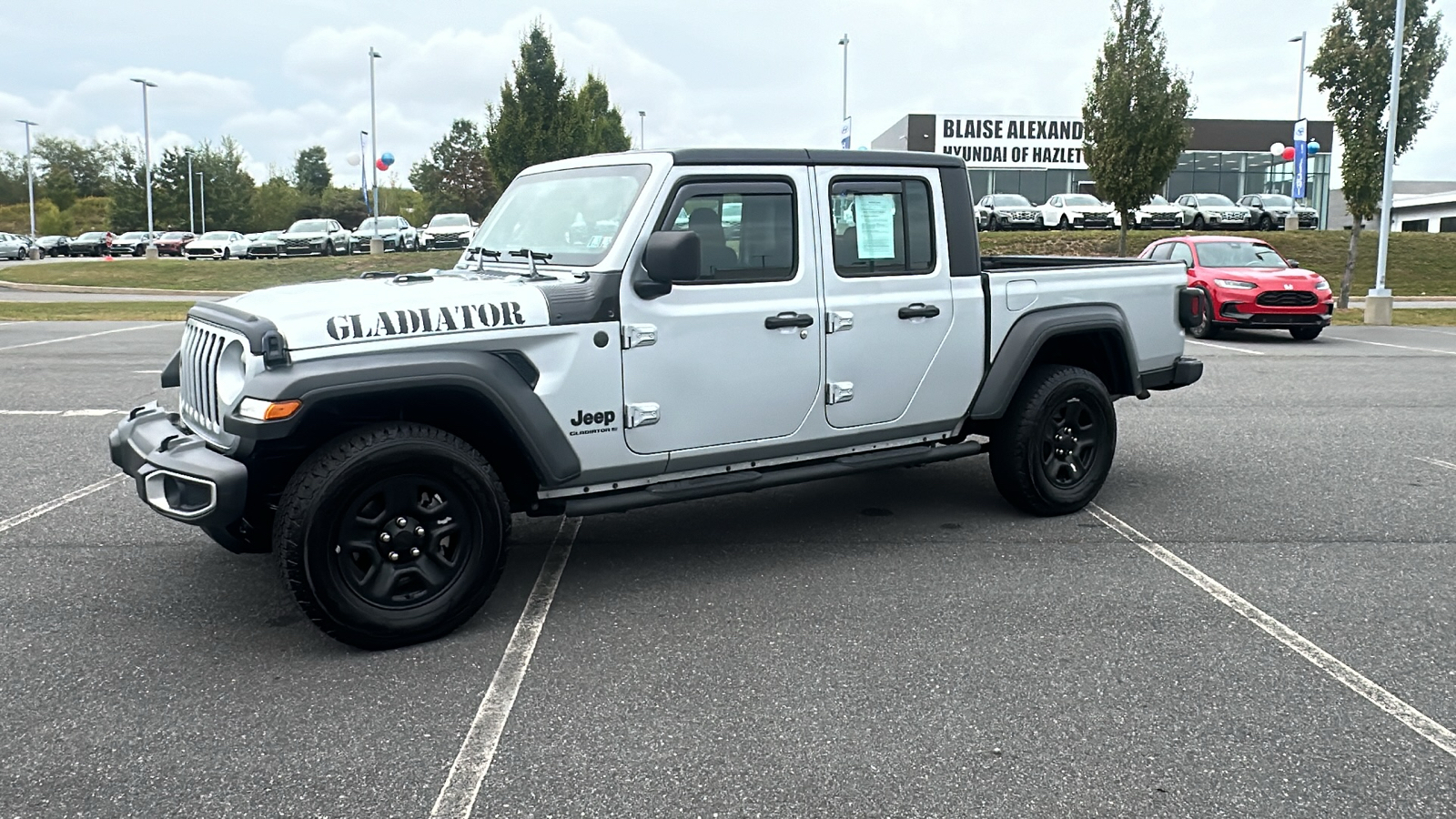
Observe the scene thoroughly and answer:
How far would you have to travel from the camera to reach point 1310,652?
442 centimetres

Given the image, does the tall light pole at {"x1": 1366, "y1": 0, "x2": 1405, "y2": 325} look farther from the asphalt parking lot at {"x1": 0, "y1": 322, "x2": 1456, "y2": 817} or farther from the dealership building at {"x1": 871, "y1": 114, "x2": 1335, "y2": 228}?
the dealership building at {"x1": 871, "y1": 114, "x2": 1335, "y2": 228}

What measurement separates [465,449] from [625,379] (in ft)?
2.45

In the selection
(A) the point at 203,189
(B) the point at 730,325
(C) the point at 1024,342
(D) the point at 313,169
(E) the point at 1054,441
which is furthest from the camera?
(D) the point at 313,169

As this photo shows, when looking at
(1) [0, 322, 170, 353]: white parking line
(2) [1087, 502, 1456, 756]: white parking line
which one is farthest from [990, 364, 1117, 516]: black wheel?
(1) [0, 322, 170, 353]: white parking line

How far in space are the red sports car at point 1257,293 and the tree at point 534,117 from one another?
24463 mm

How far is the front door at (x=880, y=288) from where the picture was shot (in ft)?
18.0

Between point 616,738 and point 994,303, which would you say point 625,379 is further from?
point 994,303

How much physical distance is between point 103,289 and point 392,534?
31.5 metres

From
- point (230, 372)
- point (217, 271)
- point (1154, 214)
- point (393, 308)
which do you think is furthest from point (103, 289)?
point (1154, 214)

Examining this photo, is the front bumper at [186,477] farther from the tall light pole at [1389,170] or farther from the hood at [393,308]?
the tall light pole at [1389,170]

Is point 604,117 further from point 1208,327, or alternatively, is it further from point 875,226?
point 875,226

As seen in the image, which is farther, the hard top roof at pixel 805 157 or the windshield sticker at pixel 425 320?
the hard top roof at pixel 805 157

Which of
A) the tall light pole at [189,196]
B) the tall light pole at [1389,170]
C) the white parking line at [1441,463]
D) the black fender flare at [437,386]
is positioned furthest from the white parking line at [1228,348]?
the tall light pole at [189,196]

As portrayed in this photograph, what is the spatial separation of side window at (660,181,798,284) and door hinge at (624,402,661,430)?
0.60 meters
